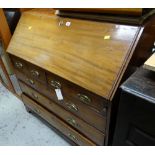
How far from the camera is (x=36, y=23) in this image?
1266 millimetres

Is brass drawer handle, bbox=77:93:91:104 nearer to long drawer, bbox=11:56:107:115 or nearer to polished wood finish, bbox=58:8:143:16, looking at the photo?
long drawer, bbox=11:56:107:115

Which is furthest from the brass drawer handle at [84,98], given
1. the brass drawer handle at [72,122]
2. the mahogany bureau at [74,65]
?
the brass drawer handle at [72,122]

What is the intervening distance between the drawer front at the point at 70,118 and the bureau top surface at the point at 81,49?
1.13 feet

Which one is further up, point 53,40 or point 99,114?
point 53,40

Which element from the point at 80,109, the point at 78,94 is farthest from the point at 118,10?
the point at 80,109

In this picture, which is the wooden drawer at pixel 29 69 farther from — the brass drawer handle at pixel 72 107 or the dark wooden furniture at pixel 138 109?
the dark wooden furniture at pixel 138 109

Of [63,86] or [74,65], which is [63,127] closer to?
[63,86]

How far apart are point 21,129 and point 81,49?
1162 millimetres

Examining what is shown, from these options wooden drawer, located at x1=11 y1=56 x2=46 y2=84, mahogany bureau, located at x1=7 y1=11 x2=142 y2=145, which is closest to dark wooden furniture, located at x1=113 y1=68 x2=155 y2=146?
mahogany bureau, located at x1=7 y1=11 x2=142 y2=145

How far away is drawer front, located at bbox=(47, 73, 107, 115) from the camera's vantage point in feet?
2.80

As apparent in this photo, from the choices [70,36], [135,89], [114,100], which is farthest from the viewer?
[70,36]
